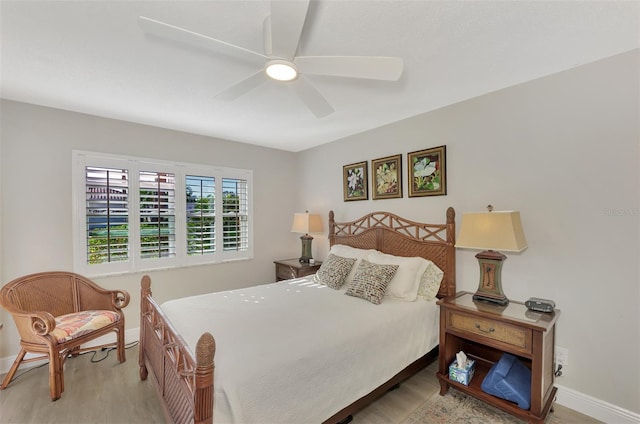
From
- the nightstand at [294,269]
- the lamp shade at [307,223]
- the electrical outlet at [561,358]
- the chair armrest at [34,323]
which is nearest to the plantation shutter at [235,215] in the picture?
the nightstand at [294,269]

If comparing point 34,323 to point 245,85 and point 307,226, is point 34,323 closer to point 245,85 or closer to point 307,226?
point 245,85

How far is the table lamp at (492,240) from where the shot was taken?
209 cm

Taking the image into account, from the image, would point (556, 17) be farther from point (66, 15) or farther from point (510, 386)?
point (66, 15)

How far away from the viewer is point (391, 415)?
6.73 ft

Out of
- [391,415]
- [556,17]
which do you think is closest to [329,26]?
[556,17]

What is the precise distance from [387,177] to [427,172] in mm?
514

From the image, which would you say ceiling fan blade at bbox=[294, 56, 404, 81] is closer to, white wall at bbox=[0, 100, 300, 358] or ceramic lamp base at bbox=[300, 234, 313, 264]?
white wall at bbox=[0, 100, 300, 358]

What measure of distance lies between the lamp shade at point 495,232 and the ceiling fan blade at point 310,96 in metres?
1.45

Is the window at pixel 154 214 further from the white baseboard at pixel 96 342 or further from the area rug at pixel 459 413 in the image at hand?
the area rug at pixel 459 413

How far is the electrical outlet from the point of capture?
2.17 metres

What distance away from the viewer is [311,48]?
1.85m

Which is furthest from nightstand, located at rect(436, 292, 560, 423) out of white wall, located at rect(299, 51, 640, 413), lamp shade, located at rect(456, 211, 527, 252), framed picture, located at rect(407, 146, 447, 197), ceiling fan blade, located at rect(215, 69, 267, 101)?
ceiling fan blade, located at rect(215, 69, 267, 101)

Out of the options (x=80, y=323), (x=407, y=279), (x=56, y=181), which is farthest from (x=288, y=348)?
(x=56, y=181)

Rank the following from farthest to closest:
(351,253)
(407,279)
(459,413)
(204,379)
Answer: (351,253), (407,279), (459,413), (204,379)
